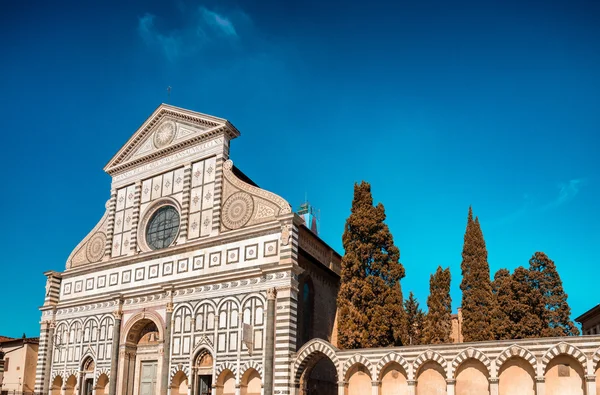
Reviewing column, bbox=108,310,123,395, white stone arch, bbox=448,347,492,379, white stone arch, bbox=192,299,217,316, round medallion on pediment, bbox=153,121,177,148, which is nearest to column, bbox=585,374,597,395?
white stone arch, bbox=448,347,492,379

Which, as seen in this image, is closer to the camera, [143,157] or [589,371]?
[589,371]

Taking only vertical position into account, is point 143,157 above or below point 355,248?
above

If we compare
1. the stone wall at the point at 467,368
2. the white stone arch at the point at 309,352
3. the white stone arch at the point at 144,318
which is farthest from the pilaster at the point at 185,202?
the stone wall at the point at 467,368

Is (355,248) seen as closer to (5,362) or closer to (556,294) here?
(556,294)

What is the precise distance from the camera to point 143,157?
110 ft

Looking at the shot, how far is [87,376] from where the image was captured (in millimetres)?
31797

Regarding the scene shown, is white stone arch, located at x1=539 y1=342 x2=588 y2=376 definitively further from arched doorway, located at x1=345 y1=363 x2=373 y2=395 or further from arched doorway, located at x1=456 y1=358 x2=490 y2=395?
arched doorway, located at x1=345 y1=363 x2=373 y2=395

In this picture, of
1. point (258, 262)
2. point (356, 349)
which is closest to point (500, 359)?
point (356, 349)

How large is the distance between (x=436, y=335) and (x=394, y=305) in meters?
4.85

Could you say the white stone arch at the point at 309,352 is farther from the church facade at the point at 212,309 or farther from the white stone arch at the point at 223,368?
the white stone arch at the point at 223,368

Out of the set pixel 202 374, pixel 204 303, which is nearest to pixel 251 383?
pixel 202 374

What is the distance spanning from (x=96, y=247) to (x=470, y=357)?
21982 millimetres

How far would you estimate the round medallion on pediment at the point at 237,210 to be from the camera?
27969mm

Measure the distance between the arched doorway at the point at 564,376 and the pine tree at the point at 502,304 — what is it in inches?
343
